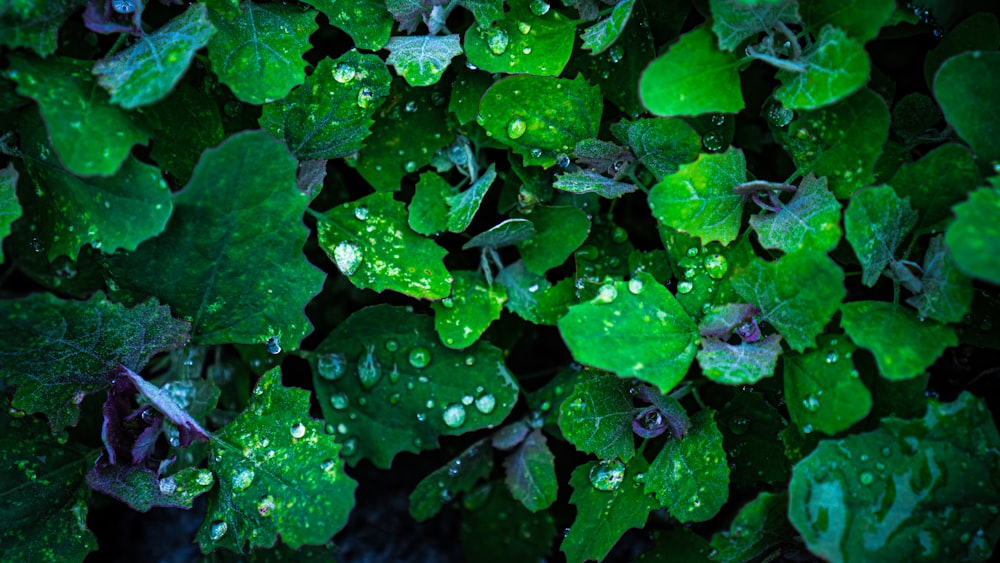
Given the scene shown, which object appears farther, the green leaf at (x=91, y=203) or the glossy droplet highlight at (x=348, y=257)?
the glossy droplet highlight at (x=348, y=257)

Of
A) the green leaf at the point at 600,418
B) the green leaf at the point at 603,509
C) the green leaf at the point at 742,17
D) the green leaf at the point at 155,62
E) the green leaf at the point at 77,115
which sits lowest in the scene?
the green leaf at the point at 603,509

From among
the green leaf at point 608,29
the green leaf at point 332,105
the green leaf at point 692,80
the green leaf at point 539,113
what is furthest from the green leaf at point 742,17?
the green leaf at point 332,105

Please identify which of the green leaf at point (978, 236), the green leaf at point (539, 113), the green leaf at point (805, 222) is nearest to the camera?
the green leaf at point (978, 236)

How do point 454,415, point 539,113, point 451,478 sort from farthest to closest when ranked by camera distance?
point 451,478, point 454,415, point 539,113

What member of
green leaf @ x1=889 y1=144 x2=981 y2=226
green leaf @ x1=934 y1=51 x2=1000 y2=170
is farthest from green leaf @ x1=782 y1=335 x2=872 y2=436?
green leaf @ x1=934 y1=51 x2=1000 y2=170

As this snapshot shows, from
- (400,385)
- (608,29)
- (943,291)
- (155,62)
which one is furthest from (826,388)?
(155,62)

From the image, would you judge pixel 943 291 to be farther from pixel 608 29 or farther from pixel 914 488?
pixel 608 29

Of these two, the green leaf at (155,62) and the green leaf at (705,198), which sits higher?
the green leaf at (155,62)

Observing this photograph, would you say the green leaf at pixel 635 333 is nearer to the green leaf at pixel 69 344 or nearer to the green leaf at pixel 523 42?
the green leaf at pixel 523 42
